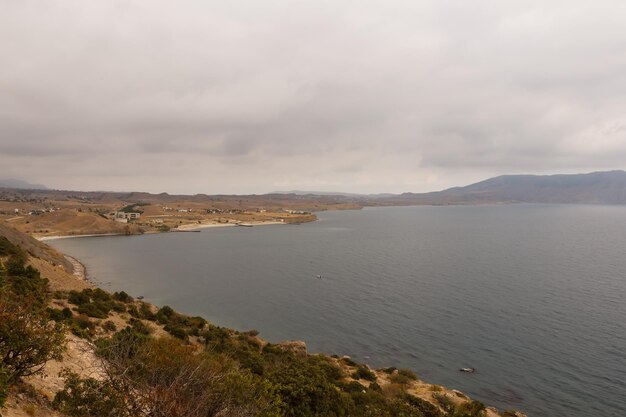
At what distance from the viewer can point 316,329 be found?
52.8 meters

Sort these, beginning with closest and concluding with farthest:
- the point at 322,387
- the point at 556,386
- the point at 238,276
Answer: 1. the point at 322,387
2. the point at 556,386
3. the point at 238,276

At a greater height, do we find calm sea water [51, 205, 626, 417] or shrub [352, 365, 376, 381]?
shrub [352, 365, 376, 381]

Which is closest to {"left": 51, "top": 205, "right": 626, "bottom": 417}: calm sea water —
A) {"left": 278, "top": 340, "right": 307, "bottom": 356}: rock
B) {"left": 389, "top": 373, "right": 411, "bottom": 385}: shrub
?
{"left": 389, "top": 373, "right": 411, "bottom": 385}: shrub

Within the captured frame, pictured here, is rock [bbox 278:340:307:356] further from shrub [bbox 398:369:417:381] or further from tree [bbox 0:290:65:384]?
tree [bbox 0:290:65:384]

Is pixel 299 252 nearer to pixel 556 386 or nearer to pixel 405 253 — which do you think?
pixel 405 253

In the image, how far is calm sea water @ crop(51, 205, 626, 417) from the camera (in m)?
39.1

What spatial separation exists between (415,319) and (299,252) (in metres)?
68.9

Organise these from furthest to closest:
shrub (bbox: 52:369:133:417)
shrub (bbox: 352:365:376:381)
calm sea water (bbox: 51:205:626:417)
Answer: calm sea water (bbox: 51:205:626:417) → shrub (bbox: 352:365:376:381) → shrub (bbox: 52:369:133:417)

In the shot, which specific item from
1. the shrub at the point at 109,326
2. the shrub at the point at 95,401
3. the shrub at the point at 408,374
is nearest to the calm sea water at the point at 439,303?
the shrub at the point at 408,374

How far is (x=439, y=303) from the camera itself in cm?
6369

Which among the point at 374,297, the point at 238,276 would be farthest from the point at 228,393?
the point at 238,276

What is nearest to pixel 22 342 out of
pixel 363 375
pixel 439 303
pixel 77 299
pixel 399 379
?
pixel 363 375

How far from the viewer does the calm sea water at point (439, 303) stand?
1540 inches

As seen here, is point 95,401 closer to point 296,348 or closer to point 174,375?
point 174,375
